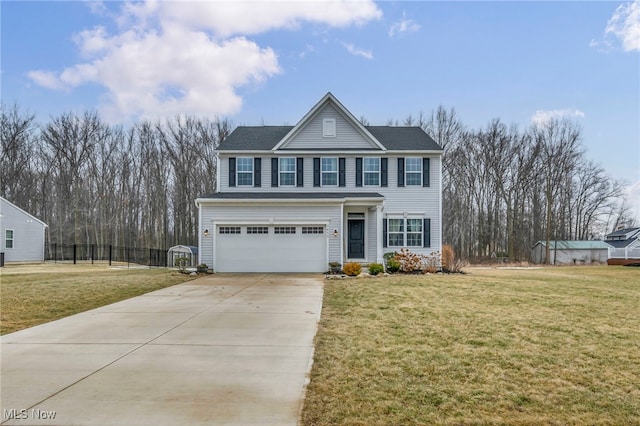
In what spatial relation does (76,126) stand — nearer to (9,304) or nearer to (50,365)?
(9,304)

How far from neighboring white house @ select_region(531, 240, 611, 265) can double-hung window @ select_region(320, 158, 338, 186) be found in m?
26.1

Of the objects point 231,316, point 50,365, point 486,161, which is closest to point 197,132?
point 486,161

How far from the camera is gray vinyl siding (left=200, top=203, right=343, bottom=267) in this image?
738 inches

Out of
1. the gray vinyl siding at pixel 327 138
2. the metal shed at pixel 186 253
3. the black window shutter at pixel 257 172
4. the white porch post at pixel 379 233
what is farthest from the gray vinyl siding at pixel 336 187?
the metal shed at pixel 186 253

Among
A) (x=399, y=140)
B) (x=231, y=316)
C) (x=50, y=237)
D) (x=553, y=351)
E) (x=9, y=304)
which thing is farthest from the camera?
(x=50, y=237)

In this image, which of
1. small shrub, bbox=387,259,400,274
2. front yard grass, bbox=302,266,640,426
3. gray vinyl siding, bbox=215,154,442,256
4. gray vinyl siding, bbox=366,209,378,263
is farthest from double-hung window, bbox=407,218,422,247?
front yard grass, bbox=302,266,640,426

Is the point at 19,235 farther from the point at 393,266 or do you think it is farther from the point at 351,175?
the point at 393,266

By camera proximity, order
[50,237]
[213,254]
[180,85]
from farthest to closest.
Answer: [50,237] < [180,85] < [213,254]

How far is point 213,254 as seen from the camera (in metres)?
18.8

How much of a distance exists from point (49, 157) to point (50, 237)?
6935mm

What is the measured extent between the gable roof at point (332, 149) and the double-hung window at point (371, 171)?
2.17 ft

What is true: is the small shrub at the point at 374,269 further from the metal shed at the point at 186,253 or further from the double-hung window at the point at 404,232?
the metal shed at the point at 186,253

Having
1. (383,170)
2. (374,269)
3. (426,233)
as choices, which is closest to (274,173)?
(383,170)

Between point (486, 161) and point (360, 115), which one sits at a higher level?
point (360, 115)
